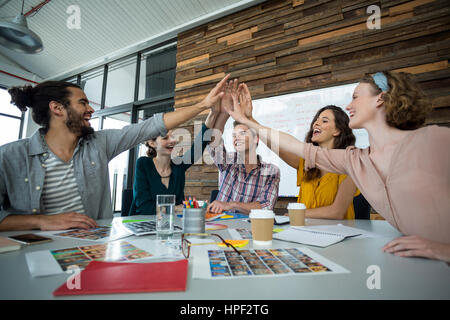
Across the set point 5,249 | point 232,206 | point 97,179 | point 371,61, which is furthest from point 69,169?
point 371,61

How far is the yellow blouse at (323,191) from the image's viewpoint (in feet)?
5.42

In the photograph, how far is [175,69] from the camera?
4184mm

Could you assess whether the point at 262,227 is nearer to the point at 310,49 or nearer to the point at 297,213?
the point at 297,213

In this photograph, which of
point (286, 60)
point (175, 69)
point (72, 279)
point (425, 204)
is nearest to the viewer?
point (72, 279)

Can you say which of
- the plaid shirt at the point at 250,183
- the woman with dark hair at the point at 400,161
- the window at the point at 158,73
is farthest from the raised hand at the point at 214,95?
the window at the point at 158,73

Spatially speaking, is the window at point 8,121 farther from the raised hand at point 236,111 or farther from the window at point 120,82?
the raised hand at point 236,111

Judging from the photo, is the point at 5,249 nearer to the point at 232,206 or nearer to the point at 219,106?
the point at 232,206

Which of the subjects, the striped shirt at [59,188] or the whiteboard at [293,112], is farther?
the whiteboard at [293,112]

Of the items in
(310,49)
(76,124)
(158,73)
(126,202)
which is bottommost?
(126,202)

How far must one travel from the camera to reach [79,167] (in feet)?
4.49

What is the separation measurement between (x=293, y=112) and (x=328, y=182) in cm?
142

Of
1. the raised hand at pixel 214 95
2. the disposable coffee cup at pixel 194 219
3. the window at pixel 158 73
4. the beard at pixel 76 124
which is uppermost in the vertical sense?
the window at pixel 158 73

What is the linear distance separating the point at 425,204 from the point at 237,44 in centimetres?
319

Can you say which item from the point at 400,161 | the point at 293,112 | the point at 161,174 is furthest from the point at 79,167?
the point at 293,112
